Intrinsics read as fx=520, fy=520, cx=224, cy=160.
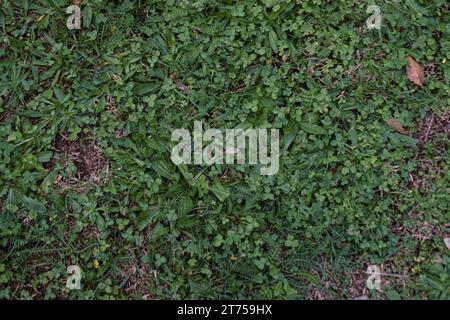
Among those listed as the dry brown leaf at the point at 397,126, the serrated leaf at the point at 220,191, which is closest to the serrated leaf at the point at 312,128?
the dry brown leaf at the point at 397,126

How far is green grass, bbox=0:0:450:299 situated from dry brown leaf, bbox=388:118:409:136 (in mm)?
32

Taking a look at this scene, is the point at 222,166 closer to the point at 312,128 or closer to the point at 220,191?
the point at 220,191

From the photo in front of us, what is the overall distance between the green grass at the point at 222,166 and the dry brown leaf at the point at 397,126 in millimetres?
32

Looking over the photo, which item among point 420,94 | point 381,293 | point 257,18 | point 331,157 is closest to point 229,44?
point 257,18

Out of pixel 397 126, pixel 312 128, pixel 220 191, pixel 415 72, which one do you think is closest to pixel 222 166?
pixel 220 191

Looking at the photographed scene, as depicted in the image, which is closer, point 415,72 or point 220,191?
point 220,191

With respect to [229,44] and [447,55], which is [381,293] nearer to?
[447,55]

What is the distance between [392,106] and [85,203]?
2008 mm

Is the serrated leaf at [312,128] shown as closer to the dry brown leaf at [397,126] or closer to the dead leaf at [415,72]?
the dry brown leaf at [397,126]

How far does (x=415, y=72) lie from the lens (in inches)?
131

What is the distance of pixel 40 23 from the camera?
11.4 feet

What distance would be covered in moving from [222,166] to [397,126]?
112 cm

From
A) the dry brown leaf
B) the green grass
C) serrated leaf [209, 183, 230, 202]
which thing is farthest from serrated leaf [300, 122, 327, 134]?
serrated leaf [209, 183, 230, 202]

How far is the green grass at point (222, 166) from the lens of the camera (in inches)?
120
